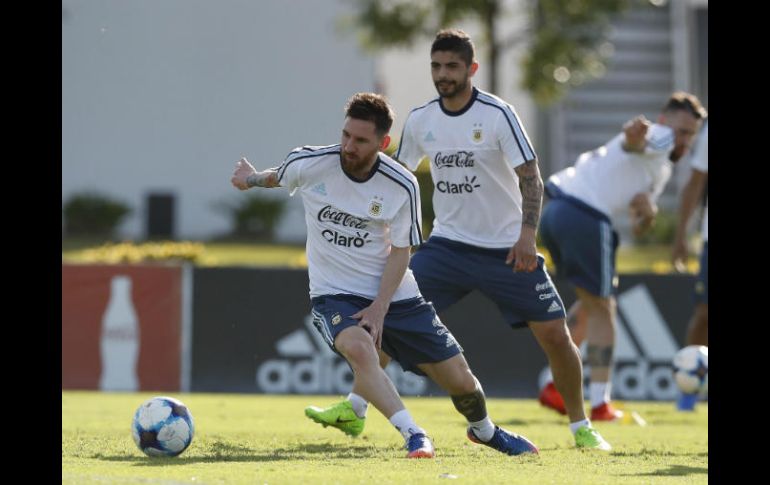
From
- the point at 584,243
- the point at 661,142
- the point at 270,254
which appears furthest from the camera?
the point at 270,254

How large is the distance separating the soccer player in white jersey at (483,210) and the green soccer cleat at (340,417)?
32.6 inches

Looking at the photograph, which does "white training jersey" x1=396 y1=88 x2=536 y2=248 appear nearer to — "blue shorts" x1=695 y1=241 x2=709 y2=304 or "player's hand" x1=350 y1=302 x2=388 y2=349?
"player's hand" x1=350 y1=302 x2=388 y2=349

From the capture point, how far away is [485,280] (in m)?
8.23

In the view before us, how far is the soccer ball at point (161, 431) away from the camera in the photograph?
7.07 m

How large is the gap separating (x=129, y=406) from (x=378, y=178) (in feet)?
15.6

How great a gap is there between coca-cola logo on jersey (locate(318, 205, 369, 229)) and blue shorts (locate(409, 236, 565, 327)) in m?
1.03

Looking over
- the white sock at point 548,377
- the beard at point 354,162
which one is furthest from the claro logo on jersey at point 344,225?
the white sock at point 548,377

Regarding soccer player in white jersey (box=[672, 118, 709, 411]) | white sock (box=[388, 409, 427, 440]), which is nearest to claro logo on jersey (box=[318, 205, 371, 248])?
white sock (box=[388, 409, 427, 440])

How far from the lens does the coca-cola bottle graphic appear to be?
13.7 metres

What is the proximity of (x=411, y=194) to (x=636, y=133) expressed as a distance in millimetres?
3002

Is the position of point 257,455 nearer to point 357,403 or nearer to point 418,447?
point 418,447

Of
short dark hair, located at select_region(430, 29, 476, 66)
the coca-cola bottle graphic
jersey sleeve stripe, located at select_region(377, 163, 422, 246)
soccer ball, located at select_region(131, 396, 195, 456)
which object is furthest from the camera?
the coca-cola bottle graphic

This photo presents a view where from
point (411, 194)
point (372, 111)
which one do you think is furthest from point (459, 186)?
point (372, 111)
